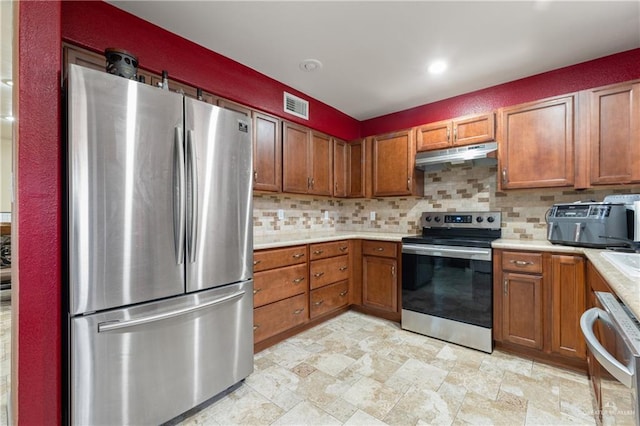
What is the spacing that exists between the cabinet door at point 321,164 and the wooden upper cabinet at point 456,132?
39.8 inches

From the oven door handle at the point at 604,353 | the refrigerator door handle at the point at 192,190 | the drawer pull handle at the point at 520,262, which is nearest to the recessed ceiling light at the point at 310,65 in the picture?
the refrigerator door handle at the point at 192,190

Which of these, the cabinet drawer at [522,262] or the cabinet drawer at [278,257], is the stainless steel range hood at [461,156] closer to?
the cabinet drawer at [522,262]

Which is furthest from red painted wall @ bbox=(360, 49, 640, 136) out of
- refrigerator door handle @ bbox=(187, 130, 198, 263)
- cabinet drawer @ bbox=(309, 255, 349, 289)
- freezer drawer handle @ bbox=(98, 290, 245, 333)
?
freezer drawer handle @ bbox=(98, 290, 245, 333)

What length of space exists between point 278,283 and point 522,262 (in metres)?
1.97

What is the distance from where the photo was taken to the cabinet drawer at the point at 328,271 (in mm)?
2801

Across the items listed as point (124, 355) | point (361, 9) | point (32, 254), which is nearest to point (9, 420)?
point (124, 355)

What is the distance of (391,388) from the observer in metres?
1.89

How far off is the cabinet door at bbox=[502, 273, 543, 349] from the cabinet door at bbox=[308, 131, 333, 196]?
1.93m

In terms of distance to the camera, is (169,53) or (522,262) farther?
(522,262)

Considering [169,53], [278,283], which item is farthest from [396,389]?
[169,53]

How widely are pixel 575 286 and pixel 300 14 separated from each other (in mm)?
2661

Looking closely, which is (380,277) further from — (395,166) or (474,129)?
(474,129)

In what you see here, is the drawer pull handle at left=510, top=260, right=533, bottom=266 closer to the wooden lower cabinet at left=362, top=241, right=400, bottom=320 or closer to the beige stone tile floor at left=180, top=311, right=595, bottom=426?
the beige stone tile floor at left=180, top=311, right=595, bottom=426

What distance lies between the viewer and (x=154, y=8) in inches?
70.6
